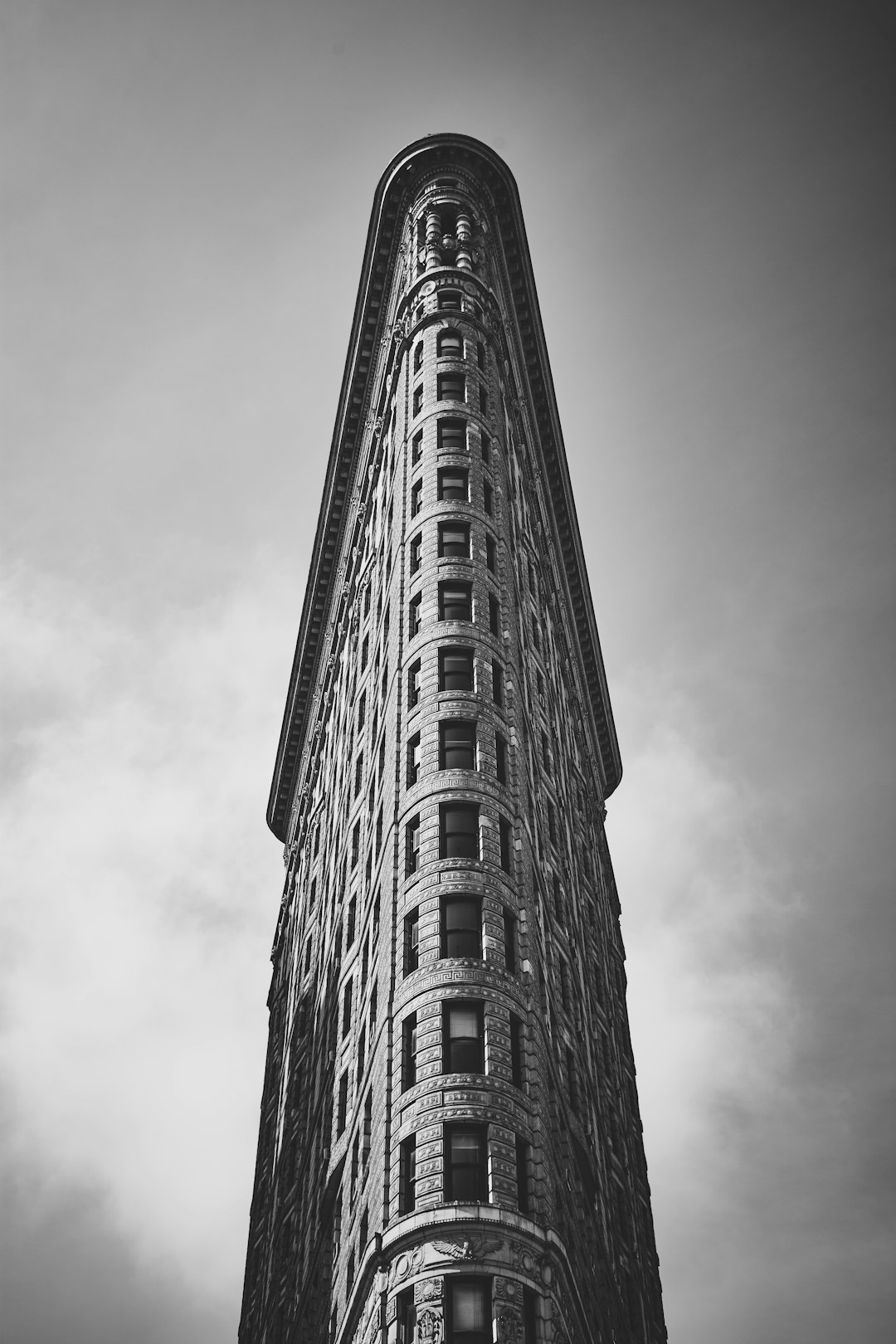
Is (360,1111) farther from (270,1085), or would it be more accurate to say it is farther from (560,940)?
(270,1085)

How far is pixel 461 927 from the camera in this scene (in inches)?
1816

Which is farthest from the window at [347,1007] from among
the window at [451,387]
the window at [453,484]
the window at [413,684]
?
the window at [451,387]

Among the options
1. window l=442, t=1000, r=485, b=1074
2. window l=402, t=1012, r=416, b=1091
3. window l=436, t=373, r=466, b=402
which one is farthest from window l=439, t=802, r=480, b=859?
window l=436, t=373, r=466, b=402

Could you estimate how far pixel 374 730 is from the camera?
63.6 m

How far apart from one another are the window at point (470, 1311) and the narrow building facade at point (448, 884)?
0.26 feet

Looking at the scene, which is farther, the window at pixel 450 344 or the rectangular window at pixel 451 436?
the window at pixel 450 344

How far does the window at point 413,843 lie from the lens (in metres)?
48.9

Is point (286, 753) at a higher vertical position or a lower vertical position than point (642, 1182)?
higher

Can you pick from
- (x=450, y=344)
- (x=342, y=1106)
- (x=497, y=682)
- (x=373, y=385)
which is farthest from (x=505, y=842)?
(x=373, y=385)

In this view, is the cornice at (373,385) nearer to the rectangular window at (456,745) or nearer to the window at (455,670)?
the window at (455,670)

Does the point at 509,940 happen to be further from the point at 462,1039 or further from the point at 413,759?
the point at 413,759

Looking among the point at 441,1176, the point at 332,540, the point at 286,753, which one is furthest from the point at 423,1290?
the point at 286,753

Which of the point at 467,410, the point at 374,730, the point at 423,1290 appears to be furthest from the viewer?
the point at 467,410

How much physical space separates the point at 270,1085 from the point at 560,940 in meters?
35.7
